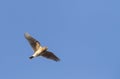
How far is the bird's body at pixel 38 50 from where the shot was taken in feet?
140

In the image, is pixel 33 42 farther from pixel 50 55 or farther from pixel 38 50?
pixel 50 55

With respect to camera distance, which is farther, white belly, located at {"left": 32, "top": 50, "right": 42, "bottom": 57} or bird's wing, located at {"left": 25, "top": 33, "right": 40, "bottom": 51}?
bird's wing, located at {"left": 25, "top": 33, "right": 40, "bottom": 51}

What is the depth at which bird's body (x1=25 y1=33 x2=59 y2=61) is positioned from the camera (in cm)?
4265

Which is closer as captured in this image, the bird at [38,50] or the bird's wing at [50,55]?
the bird at [38,50]

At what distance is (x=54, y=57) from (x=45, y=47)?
13.4 feet

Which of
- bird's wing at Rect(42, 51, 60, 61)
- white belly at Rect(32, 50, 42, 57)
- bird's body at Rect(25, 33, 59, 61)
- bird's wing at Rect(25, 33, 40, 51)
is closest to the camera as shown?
white belly at Rect(32, 50, 42, 57)

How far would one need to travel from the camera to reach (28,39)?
4562 cm

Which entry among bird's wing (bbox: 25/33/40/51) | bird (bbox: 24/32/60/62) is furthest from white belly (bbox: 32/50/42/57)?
bird's wing (bbox: 25/33/40/51)

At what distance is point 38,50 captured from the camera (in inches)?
1688

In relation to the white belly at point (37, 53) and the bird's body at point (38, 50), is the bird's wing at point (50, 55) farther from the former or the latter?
the white belly at point (37, 53)

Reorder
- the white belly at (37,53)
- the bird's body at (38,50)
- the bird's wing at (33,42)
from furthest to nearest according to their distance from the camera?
the bird's wing at (33,42) → the bird's body at (38,50) → the white belly at (37,53)

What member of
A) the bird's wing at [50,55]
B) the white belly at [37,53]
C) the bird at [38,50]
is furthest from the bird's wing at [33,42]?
the bird's wing at [50,55]

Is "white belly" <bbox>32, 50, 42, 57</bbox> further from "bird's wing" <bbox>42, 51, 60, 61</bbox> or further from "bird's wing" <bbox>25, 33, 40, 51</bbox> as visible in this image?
"bird's wing" <bbox>42, 51, 60, 61</bbox>

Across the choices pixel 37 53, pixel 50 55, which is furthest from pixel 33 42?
pixel 50 55
